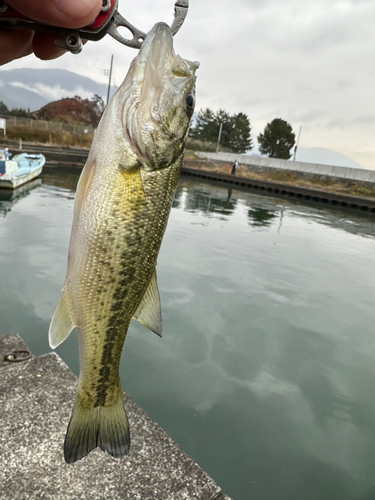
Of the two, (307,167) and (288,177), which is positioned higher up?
(307,167)

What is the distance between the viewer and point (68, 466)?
9.06ft

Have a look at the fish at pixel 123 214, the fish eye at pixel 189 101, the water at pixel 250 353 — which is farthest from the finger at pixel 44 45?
the water at pixel 250 353

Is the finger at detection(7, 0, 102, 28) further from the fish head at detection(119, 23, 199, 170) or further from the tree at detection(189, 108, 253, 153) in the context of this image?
the tree at detection(189, 108, 253, 153)

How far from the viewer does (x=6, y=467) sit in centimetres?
264

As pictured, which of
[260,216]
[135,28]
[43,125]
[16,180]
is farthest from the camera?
[43,125]

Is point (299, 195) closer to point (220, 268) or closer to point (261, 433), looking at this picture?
point (220, 268)

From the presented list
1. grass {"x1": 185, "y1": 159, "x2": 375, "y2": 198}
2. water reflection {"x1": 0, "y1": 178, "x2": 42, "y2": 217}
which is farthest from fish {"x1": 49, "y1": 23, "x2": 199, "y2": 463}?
grass {"x1": 185, "y1": 159, "x2": 375, "y2": 198}

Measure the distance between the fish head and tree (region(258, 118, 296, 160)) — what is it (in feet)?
303

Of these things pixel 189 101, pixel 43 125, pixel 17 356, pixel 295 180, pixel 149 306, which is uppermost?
pixel 43 125

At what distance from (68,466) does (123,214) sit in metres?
2.22

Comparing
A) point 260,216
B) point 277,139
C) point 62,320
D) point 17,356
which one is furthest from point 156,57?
point 277,139

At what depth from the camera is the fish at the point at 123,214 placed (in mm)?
1686

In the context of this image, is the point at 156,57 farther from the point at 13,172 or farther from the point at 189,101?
the point at 13,172

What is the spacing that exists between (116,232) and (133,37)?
100cm
